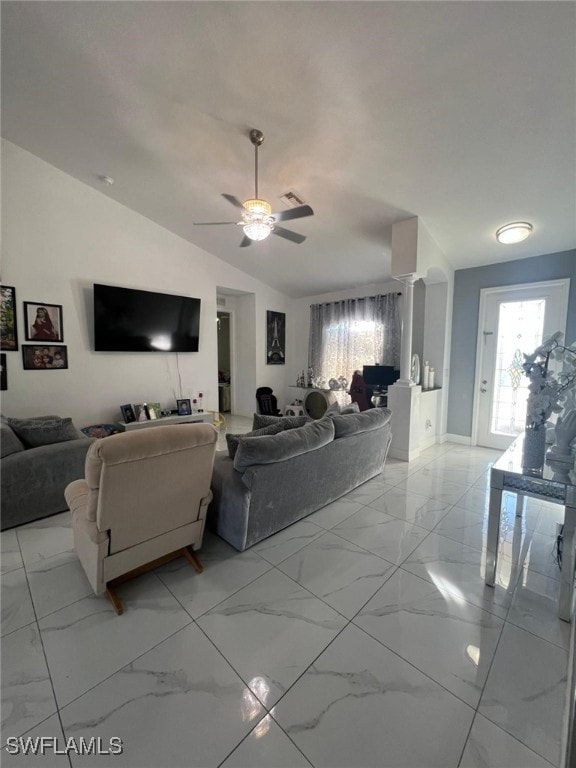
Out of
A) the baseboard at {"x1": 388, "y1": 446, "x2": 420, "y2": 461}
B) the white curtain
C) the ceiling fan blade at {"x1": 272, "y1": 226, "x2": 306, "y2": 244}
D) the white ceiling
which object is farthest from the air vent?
the baseboard at {"x1": 388, "y1": 446, "x2": 420, "y2": 461}

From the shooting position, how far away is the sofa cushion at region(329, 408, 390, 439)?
252 centimetres

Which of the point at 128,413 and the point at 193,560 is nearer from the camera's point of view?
the point at 193,560

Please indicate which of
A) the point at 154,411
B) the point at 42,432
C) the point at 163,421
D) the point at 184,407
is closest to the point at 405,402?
the point at 184,407

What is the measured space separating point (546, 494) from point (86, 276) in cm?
491

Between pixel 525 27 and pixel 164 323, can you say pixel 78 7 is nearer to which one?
pixel 525 27

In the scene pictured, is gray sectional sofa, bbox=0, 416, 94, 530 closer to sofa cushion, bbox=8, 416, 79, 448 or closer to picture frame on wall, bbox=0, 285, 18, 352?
sofa cushion, bbox=8, 416, 79, 448

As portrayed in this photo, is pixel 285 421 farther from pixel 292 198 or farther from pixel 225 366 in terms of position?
pixel 225 366

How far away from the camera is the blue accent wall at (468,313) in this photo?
387cm

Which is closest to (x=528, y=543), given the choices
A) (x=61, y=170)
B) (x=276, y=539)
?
(x=276, y=539)

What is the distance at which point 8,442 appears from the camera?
7.80ft

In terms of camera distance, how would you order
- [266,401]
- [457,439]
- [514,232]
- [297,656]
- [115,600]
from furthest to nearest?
[266,401] < [457,439] < [514,232] < [115,600] < [297,656]

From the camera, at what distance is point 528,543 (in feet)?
7.17

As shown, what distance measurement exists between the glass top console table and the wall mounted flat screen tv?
425 cm

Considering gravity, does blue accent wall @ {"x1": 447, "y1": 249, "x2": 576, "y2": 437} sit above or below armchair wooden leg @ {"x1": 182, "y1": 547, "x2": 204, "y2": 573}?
above
